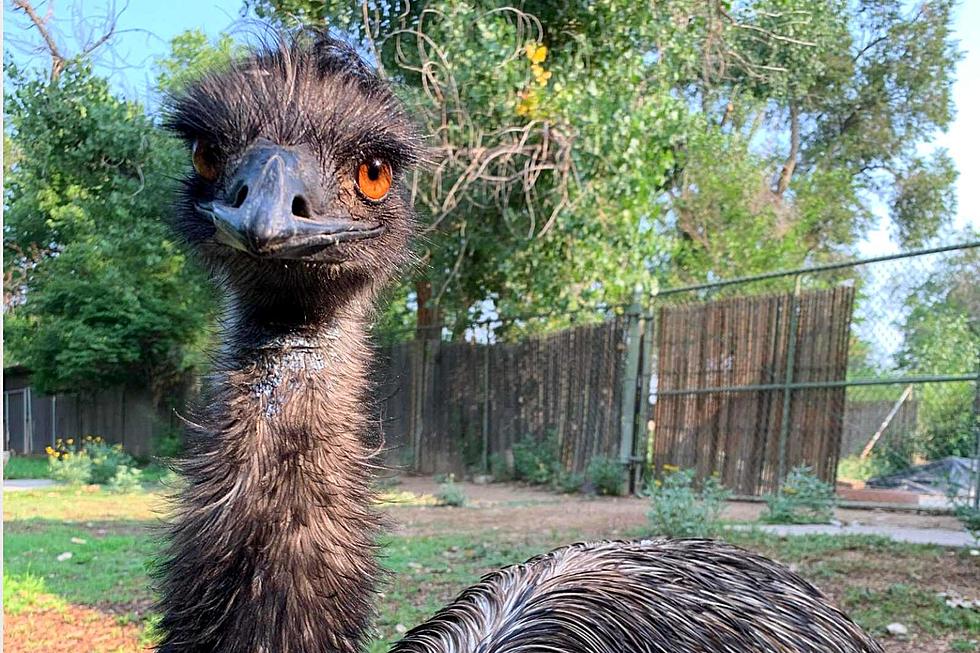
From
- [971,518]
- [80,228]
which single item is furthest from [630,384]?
[80,228]

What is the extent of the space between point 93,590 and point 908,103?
535 inches

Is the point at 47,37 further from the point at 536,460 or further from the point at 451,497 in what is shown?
the point at 536,460

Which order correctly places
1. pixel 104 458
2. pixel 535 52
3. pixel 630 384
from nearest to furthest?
pixel 535 52 → pixel 104 458 → pixel 630 384

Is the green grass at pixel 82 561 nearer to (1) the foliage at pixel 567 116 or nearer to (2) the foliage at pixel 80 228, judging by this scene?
(2) the foliage at pixel 80 228

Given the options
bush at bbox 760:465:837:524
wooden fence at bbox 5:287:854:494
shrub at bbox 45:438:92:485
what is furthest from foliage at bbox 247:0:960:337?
shrub at bbox 45:438:92:485

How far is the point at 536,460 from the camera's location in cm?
840

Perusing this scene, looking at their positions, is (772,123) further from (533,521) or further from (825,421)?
(533,521)

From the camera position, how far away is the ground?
2.97 m

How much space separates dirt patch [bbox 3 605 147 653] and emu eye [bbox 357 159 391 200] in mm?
1927

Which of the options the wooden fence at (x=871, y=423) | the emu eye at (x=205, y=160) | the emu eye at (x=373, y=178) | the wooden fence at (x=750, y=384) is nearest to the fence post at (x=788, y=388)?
the wooden fence at (x=750, y=384)

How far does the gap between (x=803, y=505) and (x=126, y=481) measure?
4.72 m

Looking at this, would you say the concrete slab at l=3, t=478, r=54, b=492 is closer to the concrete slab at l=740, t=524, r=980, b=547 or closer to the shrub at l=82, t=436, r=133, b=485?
the shrub at l=82, t=436, r=133, b=485

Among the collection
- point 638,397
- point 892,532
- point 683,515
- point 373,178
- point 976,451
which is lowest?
point 892,532

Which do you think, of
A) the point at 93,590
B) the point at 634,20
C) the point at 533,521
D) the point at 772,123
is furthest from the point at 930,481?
the point at 772,123
